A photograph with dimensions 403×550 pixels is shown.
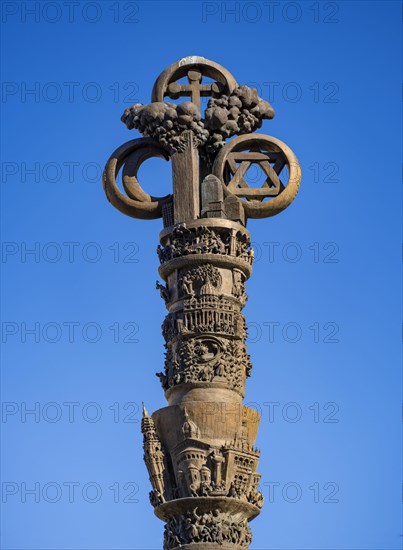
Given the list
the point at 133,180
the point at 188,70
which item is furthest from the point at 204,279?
the point at 188,70

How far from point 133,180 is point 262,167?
2.32m

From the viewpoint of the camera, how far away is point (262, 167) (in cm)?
2898

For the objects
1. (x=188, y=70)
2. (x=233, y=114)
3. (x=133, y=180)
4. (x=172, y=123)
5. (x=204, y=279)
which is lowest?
(x=204, y=279)

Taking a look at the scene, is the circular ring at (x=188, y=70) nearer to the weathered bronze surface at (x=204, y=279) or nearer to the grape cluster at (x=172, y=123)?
the weathered bronze surface at (x=204, y=279)

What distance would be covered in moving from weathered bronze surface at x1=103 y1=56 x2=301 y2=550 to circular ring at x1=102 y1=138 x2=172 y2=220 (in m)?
0.02

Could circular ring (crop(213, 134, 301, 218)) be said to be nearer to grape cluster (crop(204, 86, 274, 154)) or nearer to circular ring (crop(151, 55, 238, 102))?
grape cluster (crop(204, 86, 274, 154))

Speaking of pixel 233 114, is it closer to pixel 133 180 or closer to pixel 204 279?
pixel 133 180

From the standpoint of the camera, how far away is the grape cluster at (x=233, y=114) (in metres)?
28.8

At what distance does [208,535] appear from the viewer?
Result: 25734mm

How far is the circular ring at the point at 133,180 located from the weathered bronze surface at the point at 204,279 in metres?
0.02

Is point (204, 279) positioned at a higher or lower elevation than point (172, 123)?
lower

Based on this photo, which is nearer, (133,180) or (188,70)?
(133,180)

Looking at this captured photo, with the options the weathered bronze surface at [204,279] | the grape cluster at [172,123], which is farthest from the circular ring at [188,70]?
→ the grape cluster at [172,123]

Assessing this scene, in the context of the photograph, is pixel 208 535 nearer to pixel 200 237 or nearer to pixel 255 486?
pixel 255 486
